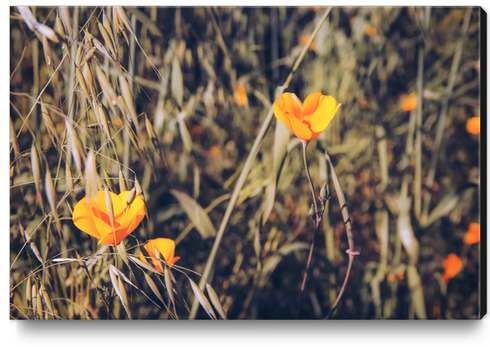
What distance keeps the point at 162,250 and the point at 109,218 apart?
Answer: 0.47 ft

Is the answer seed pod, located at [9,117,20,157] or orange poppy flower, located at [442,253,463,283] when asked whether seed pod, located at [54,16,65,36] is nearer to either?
seed pod, located at [9,117,20,157]

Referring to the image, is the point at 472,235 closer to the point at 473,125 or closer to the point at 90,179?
the point at 473,125

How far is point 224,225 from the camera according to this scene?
0.75 m

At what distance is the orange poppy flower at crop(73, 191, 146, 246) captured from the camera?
2.11 ft

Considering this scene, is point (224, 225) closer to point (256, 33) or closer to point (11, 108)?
point (256, 33)

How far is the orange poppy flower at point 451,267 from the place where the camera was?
2.50 ft

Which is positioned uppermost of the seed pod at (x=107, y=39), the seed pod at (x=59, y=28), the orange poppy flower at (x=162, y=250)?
the seed pod at (x=59, y=28)

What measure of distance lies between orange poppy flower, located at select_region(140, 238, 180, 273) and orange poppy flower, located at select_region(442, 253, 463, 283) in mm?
594

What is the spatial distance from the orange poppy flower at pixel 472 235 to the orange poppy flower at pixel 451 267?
1.7 inches

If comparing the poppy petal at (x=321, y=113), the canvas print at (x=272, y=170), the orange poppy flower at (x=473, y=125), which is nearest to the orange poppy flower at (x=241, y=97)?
the canvas print at (x=272, y=170)

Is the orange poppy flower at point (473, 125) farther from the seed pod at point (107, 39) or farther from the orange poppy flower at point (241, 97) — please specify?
the seed pod at point (107, 39)

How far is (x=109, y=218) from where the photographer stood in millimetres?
649

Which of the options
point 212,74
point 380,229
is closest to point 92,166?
point 212,74

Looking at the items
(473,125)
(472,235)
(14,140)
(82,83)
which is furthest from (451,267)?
(14,140)
